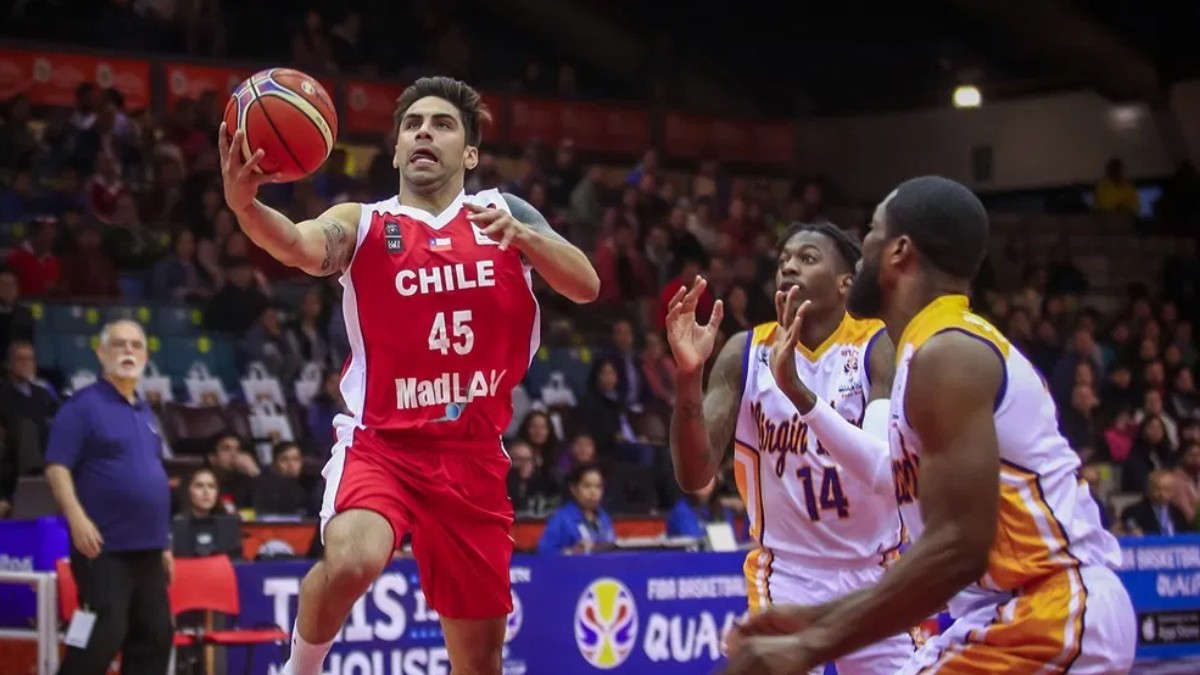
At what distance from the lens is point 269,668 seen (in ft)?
30.8

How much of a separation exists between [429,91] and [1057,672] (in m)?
3.36

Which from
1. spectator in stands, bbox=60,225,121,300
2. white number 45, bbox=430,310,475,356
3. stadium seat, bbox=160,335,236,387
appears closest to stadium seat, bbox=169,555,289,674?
white number 45, bbox=430,310,475,356

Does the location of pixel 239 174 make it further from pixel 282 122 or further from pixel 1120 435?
pixel 1120 435

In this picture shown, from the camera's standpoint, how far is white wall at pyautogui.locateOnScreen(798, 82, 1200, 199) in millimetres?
23578

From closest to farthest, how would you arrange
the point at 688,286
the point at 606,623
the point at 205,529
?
the point at 205,529, the point at 606,623, the point at 688,286

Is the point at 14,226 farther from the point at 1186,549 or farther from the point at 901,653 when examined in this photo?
the point at 901,653

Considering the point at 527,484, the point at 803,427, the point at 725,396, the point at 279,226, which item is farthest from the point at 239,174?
the point at 527,484

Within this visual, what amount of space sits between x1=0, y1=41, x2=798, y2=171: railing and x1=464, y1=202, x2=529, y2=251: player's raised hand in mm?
12446

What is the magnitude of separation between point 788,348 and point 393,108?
15.4 metres

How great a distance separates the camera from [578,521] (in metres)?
11.4

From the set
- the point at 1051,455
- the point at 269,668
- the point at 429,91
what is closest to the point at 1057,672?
the point at 1051,455

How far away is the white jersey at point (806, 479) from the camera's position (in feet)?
20.1

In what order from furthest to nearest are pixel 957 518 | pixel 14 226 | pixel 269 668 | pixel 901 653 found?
1. pixel 14 226
2. pixel 269 668
3. pixel 901 653
4. pixel 957 518

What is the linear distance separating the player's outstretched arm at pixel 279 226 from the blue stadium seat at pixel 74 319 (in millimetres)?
Result: 8574
